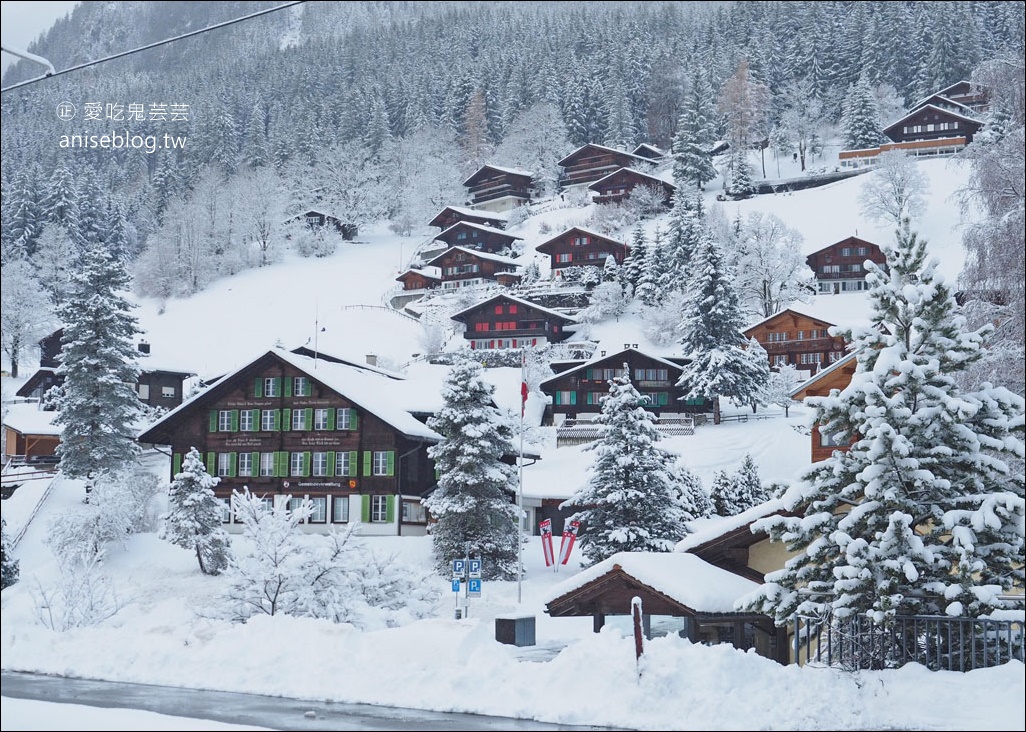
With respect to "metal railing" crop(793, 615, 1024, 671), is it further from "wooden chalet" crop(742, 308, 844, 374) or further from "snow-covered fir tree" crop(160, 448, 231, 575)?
"wooden chalet" crop(742, 308, 844, 374)

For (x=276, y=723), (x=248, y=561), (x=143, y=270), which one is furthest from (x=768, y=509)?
(x=143, y=270)

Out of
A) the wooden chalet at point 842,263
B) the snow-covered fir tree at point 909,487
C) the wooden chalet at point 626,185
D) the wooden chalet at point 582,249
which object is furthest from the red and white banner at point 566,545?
the wooden chalet at point 626,185

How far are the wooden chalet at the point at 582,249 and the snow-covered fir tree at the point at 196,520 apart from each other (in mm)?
60914

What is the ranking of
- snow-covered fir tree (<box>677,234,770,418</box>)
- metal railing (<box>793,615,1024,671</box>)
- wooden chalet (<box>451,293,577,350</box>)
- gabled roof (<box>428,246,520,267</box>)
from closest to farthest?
metal railing (<box>793,615,1024,671</box>) → snow-covered fir tree (<box>677,234,770,418</box>) → wooden chalet (<box>451,293,577,350</box>) → gabled roof (<box>428,246,520,267</box>)

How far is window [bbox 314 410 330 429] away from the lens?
5072 cm

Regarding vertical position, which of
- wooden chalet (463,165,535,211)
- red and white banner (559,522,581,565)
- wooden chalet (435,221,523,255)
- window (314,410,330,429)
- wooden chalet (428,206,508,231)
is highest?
wooden chalet (463,165,535,211)

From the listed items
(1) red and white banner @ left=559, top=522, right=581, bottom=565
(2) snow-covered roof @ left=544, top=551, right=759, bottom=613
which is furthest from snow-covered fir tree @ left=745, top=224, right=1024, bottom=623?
(1) red and white banner @ left=559, top=522, right=581, bottom=565

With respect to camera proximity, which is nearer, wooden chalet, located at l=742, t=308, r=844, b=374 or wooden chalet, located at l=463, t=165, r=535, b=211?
wooden chalet, located at l=742, t=308, r=844, b=374

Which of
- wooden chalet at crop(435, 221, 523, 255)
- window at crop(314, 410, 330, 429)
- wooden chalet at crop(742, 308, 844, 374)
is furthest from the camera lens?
wooden chalet at crop(435, 221, 523, 255)

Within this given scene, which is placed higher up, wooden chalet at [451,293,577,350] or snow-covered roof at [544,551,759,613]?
wooden chalet at [451,293,577,350]

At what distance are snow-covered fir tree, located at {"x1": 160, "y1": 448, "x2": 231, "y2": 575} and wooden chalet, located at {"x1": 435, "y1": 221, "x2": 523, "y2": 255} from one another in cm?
7499

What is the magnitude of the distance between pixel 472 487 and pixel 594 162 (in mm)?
98766

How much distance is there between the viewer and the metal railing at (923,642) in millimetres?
14297

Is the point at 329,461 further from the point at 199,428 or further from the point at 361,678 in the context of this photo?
the point at 361,678
